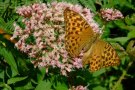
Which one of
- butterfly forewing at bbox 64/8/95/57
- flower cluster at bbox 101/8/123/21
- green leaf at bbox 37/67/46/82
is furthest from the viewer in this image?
flower cluster at bbox 101/8/123/21

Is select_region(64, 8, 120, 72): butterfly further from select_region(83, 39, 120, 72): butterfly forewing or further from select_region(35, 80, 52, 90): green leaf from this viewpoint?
select_region(35, 80, 52, 90): green leaf

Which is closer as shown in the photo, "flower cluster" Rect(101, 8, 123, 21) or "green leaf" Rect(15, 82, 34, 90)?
"green leaf" Rect(15, 82, 34, 90)

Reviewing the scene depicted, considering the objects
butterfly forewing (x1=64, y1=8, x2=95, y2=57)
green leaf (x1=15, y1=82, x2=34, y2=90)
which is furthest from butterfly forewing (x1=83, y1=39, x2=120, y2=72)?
green leaf (x1=15, y1=82, x2=34, y2=90)

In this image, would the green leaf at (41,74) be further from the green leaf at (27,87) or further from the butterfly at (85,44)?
the butterfly at (85,44)

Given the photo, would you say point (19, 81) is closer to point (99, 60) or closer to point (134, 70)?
point (99, 60)

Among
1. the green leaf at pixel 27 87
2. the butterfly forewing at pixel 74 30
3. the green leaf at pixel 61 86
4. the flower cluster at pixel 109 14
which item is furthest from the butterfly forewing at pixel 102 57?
the flower cluster at pixel 109 14

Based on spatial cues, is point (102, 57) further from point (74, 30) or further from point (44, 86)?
point (44, 86)

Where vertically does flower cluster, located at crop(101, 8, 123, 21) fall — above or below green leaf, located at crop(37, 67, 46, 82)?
above

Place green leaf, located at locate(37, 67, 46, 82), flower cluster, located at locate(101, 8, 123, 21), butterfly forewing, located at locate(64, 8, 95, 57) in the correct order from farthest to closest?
flower cluster, located at locate(101, 8, 123, 21) → green leaf, located at locate(37, 67, 46, 82) → butterfly forewing, located at locate(64, 8, 95, 57)
